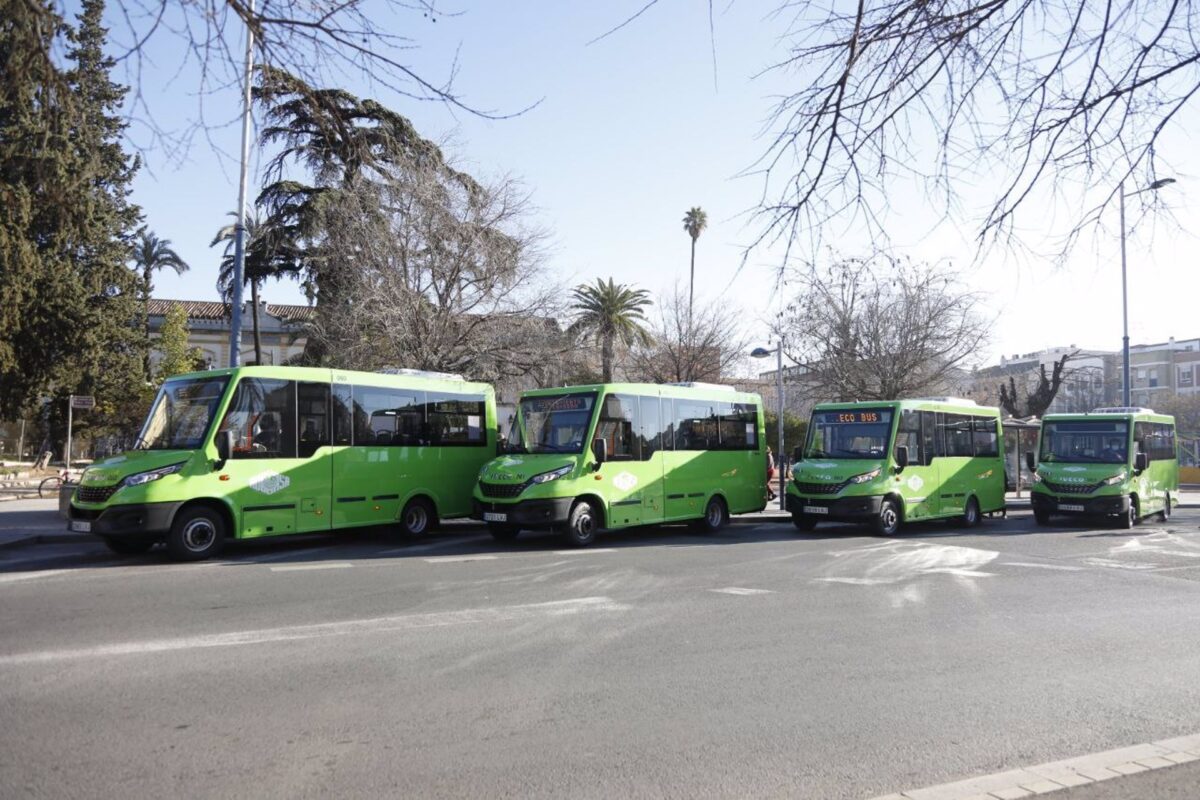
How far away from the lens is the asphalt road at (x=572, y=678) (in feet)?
15.0

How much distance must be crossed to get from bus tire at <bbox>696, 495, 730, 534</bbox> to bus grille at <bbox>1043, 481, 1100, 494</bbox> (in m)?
7.80

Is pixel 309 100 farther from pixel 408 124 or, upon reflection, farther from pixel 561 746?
pixel 408 124

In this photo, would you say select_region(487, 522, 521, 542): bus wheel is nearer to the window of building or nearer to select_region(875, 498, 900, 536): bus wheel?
the window of building

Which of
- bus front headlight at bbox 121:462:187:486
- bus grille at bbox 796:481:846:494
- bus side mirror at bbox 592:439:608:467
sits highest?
bus side mirror at bbox 592:439:608:467

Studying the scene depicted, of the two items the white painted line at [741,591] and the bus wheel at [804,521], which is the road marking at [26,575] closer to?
the white painted line at [741,591]

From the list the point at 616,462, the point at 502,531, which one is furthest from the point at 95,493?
the point at 616,462

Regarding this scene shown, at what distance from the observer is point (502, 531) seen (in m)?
15.4

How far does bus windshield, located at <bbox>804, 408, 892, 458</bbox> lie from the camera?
18.2m

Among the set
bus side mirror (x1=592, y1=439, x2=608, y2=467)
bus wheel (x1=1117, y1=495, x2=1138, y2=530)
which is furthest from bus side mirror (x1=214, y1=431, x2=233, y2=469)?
bus wheel (x1=1117, y1=495, x2=1138, y2=530)

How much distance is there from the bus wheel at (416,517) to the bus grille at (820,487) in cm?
716

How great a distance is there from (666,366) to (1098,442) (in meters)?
21.7

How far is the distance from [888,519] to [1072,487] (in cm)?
549

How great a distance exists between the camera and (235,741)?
4922mm

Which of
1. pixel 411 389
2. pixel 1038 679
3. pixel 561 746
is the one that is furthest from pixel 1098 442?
pixel 561 746
